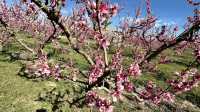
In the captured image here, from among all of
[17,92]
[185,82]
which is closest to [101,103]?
[185,82]

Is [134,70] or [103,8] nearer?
[103,8]

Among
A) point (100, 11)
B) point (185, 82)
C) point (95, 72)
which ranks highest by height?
point (100, 11)

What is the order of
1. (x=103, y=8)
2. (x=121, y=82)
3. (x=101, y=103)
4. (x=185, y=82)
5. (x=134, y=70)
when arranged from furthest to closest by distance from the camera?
(x=185, y=82), (x=101, y=103), (x=121, y=82), (x=134, y=70), (x=103, y=8)

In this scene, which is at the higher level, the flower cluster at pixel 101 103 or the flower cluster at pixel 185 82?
the flower cluster at pixel 185 82

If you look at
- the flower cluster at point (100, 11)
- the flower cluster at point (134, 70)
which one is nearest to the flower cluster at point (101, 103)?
the flower cluster at point (134, 70)

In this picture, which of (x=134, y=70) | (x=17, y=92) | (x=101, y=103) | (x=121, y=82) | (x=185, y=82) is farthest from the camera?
(x=17, y=92)

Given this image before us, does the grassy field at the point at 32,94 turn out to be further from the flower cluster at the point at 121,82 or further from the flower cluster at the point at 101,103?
the flower cluster at the point at 121,82

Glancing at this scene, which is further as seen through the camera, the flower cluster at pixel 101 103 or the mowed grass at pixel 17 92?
the mowed grass at pixel 17 92

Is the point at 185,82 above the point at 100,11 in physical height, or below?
below

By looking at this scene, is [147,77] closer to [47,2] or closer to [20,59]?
[20,59]

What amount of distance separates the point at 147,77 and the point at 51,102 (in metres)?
8.03

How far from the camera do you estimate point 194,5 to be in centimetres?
707

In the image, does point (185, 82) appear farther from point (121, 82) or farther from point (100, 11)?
point (100, 11)

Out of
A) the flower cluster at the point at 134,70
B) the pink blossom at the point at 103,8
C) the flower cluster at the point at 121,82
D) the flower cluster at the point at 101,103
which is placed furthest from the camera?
the flower cluster at the point at 101,103
